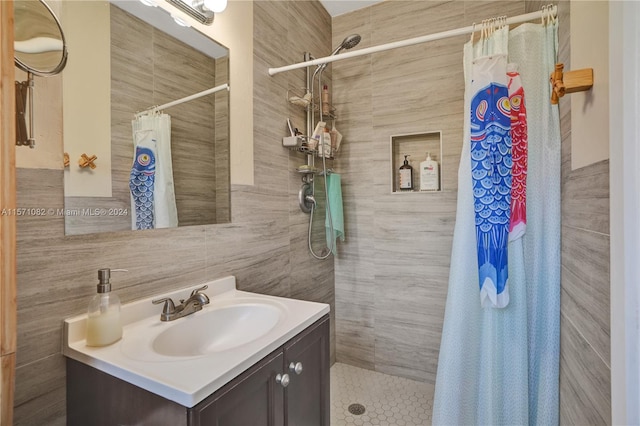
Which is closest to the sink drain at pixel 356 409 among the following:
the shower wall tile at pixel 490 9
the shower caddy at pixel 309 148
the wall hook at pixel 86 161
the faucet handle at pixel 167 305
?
the shower caddy at pixel 309 148

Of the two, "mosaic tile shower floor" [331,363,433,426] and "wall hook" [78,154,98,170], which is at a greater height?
"wall hook" [78,154,98,170]

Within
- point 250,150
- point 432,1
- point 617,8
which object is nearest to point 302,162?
point 250,150

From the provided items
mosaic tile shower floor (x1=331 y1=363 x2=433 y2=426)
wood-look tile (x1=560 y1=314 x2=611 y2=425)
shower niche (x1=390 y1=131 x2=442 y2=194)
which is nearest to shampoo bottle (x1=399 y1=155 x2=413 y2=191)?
shower niche (x1=390 y1=131 x2=442 y2=194)

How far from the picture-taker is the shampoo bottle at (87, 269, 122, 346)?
2.62ft

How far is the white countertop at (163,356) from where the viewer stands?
653 millimetres

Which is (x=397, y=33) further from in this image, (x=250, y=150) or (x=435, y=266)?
(x=435, y=266)

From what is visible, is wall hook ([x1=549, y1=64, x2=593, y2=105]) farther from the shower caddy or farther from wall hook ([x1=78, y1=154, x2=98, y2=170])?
wall hook ([x1=78, y1=154, x2=98, y2=170])

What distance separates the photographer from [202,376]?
670 mm

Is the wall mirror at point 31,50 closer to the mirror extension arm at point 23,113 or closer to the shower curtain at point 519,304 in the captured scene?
the mirror extension arm at point 23,113

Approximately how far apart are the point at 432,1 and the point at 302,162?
1400 millimetres

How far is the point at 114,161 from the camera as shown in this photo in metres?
0.95

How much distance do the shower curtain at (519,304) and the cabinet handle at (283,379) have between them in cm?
91

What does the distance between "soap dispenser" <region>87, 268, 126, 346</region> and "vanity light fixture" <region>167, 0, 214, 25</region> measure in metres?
1.00

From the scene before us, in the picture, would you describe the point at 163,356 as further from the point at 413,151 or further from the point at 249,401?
the point at 413,151
